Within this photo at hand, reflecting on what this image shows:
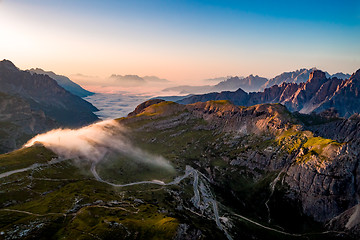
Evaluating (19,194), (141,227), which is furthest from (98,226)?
(19,194)

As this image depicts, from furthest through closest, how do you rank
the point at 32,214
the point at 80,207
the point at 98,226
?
the point at 80,207
the point at 32,214
the point at 98,226

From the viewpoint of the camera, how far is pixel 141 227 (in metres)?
152

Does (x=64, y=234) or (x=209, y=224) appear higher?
(x=64, y=234)

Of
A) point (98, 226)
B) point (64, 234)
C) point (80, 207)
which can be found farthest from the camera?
point (80, 207)

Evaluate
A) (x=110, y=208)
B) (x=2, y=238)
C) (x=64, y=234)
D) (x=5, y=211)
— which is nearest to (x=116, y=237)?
(x=64, y=234)

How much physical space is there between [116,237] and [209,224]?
8760 centimetres

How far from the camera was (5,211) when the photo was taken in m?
154

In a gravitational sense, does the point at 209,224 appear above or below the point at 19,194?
below

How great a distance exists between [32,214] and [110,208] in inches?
1983

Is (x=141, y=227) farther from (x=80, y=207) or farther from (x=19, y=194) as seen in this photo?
(x=19, y=194)

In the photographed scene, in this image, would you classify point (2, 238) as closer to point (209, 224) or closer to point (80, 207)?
point (80, 207)

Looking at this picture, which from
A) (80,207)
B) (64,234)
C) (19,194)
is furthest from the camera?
(19,194)

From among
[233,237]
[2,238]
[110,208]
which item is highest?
[2,238]

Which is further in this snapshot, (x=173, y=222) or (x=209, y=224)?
(x=209, y=224)
